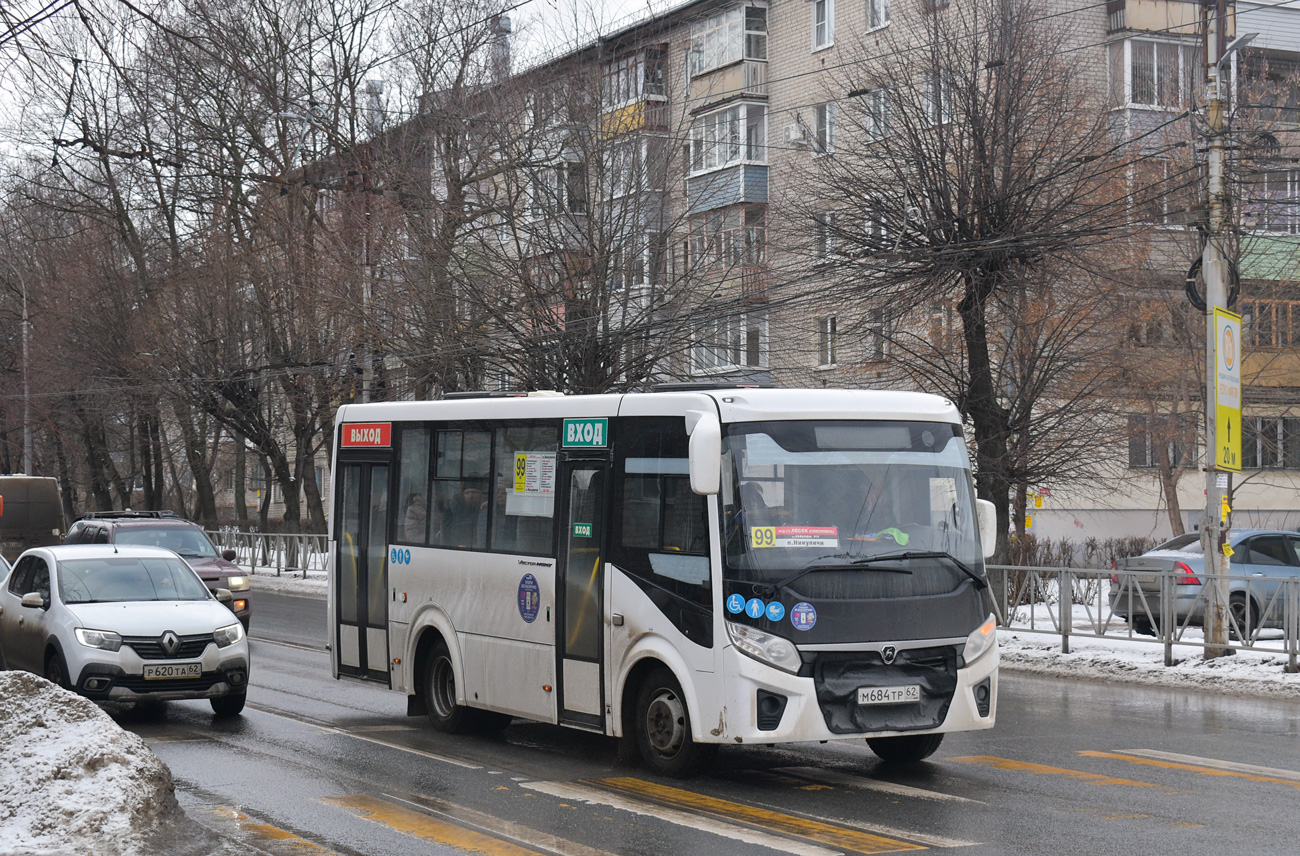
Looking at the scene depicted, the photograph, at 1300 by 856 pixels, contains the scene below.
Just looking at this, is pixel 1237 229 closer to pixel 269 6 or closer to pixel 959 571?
pixel 959 571

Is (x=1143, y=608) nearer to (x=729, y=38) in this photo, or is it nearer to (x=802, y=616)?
(x=802, y=616)

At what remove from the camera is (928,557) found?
9805mm

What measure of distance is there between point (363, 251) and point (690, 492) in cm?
2449

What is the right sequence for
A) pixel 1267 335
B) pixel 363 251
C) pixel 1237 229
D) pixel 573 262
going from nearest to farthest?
pixel 1237 229 < pixel 573 262 < pixel 363 251 < pixel 1267 335

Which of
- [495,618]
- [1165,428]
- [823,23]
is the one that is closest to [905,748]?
[495,618]

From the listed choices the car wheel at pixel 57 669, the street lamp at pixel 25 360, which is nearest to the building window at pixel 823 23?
the street lamp at pixel 25 360

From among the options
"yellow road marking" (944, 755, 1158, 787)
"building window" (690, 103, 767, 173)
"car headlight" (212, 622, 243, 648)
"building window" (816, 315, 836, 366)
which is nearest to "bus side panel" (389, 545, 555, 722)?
"car headlight" (212, 622, 243, 648)

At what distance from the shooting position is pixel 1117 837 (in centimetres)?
786

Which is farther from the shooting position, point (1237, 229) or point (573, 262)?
point (573, 262)

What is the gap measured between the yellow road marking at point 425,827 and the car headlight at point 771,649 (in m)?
2.14

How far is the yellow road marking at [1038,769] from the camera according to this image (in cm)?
975

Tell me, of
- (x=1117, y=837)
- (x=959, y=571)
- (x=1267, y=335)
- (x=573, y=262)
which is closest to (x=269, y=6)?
(x=573, y=262)

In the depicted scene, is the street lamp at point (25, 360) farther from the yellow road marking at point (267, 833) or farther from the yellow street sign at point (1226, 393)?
the yellow road marking at point (267, 833)

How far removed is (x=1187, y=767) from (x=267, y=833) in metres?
6.30
